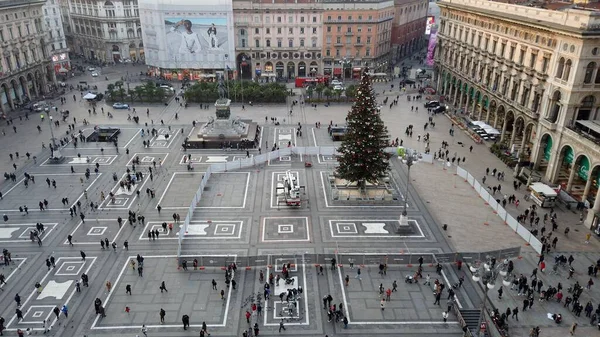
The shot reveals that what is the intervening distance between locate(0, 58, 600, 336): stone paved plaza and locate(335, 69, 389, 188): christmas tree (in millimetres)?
3115

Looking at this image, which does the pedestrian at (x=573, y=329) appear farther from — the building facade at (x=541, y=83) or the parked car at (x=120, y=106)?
the parked car at (x=120, y=106)

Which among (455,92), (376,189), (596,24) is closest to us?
(596,24)

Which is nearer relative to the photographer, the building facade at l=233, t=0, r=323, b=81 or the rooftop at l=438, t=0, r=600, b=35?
the rooftop at l=438, t=0, r=600, b=35

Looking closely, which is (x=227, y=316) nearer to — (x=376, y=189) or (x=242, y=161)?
(x=376, y=189)

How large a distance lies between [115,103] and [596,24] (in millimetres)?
63475

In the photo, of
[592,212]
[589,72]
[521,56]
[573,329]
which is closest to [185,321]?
[573,329]

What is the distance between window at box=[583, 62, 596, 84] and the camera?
41406 millimetres

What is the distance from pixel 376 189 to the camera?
42938mm

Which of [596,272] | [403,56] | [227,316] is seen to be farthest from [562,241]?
[403,56]

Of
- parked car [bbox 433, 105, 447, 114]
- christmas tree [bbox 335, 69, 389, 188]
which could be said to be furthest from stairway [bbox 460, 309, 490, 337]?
parked car [bbox 433, 105, 447, 114]

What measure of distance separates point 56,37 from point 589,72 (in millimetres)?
93818

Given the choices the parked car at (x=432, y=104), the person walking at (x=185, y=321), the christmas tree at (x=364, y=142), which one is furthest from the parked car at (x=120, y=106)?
the person walking at (x=185, y=321)

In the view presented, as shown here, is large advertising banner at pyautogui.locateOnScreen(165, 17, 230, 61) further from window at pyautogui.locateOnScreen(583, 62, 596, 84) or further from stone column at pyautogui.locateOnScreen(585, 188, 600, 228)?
stone column at pyautogui.locateOnScreen(585, 188, 600, 228)

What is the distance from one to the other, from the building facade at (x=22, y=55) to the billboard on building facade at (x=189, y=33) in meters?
18.2
